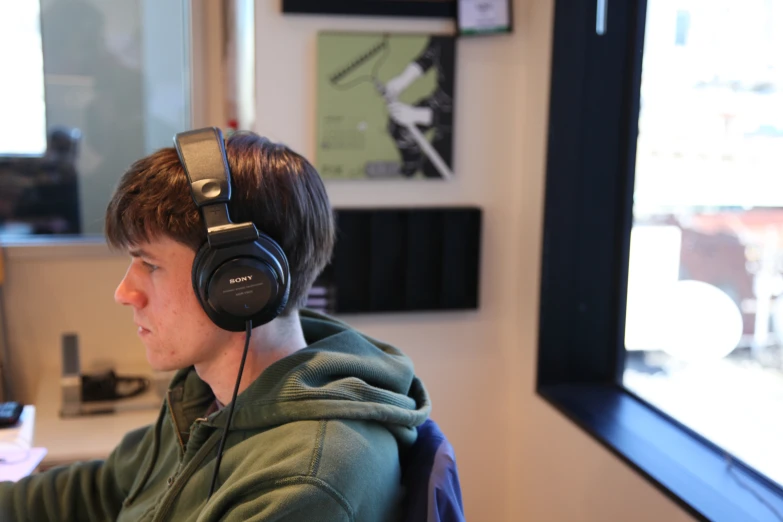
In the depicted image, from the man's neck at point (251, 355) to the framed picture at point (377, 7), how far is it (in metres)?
Result: 0.89

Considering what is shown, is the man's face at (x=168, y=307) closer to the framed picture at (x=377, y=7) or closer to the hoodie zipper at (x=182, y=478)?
the hoodie zipper at (x=182, y=478)

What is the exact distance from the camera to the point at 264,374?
0.96 meters

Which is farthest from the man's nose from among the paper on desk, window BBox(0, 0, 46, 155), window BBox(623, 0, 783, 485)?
window BBox(0, 0, 46, 155)

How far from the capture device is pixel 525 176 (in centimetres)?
181

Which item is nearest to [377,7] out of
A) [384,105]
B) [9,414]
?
[384,105]

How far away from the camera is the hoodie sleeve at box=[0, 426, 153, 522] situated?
115 centimetres

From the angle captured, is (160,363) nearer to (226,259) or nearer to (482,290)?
(226,259)

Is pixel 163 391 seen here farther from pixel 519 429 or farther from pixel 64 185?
pixel 519 429

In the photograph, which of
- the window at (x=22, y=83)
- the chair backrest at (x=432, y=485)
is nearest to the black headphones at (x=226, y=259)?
the chair backrest at (x=432, y=485)

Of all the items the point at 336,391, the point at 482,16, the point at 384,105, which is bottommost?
the point at 336,391

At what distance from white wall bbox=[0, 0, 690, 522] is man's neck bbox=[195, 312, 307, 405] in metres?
0.77

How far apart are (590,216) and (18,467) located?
1.25m

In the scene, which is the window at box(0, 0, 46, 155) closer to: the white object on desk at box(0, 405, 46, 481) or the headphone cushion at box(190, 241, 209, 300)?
the white object on desk at box(0, 405, 46, 481)

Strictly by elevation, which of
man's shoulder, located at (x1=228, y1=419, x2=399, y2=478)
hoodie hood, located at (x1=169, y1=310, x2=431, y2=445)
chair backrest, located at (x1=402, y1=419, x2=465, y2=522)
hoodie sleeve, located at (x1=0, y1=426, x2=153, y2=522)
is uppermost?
hoodie hood, located at (x1=169, y1=310, x2=431, y2=445)
